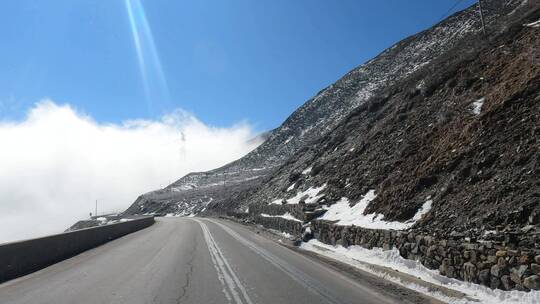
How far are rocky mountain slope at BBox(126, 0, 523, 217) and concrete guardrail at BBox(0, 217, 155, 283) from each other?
4211cm

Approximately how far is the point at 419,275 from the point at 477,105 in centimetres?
1136

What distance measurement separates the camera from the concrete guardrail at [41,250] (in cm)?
1144

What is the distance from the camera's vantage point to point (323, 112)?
333 ft

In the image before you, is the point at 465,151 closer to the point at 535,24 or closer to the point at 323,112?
the point at 535,24

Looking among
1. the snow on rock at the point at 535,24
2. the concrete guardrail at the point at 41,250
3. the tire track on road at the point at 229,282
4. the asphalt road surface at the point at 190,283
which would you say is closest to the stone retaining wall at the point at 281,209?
the tire track on road at the point at 229,282

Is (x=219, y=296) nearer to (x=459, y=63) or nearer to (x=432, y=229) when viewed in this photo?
(x=432, y=229)

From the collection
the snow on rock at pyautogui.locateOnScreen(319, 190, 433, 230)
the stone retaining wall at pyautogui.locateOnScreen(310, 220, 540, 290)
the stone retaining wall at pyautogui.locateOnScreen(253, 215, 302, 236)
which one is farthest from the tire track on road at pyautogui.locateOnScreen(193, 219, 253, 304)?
the stone retaining wall at pyautogui.locateOnScreen(253, 215, 302, 236)

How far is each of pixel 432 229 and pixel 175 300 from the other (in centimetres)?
762

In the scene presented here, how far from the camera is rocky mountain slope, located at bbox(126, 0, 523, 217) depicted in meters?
69.2

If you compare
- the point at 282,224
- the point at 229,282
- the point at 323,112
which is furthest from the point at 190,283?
the point at 323,112

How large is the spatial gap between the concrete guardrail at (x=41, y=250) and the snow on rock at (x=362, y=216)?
11215 millimetres

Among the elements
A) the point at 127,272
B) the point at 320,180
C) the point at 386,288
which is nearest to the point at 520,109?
the point at 386,288

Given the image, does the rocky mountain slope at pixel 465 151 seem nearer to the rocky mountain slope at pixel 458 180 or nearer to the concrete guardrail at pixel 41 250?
the rocky mountain slope at pixel 458 180

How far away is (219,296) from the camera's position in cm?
843
